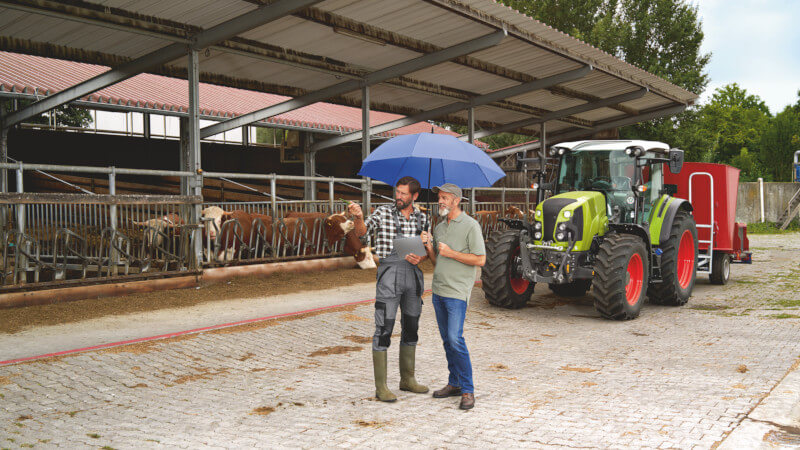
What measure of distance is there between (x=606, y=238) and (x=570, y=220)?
0.55 meters

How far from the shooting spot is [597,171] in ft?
34.3

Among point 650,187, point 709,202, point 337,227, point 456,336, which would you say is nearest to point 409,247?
point 456,336

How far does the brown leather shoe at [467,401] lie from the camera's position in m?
5.25

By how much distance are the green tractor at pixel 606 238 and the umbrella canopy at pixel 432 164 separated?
2.95 meters

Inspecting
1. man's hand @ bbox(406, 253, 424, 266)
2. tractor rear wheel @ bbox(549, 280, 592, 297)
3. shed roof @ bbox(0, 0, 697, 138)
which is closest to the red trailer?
tractor rear wheel @ bbox(549, 280, 592, 297)

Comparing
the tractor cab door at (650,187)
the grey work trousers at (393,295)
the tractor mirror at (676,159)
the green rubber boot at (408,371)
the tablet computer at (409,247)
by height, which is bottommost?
the green rubber boot at (408,371)

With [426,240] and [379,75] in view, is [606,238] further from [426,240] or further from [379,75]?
[379,75]

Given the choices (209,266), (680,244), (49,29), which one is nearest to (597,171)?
(680,244)

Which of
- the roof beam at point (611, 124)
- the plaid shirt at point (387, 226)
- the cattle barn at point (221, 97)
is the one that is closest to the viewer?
the plaid shirt at point (387, 226)

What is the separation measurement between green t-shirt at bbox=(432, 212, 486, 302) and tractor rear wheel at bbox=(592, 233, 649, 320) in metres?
3.84

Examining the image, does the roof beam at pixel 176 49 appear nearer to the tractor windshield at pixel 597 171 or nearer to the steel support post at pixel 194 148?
the steel support post at pixel 194 148

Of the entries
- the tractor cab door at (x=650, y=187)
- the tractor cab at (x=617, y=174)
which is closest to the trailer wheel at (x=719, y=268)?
the tractor cab door at (x=650, y=187)

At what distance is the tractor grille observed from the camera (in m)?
9.41

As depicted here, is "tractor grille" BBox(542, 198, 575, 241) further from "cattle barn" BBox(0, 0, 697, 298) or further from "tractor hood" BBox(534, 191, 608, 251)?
"cattle barn" BBox(0, 0, 697, 298)
